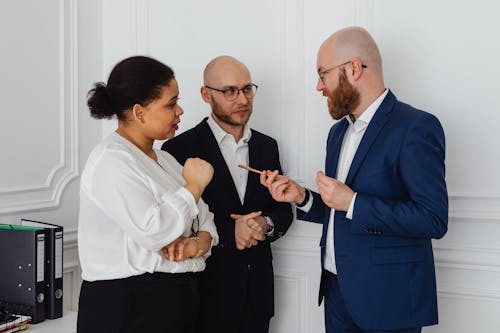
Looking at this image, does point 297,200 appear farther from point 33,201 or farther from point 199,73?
point 33,201

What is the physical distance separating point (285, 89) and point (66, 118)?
1184mm

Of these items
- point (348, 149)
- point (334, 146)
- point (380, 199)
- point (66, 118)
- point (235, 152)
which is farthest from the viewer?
point (66, 118)

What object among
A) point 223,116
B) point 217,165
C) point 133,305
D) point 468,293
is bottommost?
point 468,293

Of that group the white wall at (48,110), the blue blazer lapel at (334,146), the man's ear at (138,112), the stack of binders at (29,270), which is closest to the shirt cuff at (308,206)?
the blue blazer lapel at (334,146)

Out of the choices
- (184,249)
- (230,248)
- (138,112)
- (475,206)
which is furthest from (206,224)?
(475,206)

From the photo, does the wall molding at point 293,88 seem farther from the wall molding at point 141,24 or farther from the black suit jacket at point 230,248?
the wall molding at point 141,24

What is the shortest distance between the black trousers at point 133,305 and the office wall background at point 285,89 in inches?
39.5

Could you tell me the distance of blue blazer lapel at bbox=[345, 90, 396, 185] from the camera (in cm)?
181

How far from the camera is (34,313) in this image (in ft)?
6.97

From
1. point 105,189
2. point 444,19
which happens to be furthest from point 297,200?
point 444,19

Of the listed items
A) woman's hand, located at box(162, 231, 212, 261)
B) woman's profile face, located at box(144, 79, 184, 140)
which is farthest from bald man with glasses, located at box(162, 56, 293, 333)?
woman's profile face, located at box(144, 79, 184, 140)

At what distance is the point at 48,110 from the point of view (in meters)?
2.60

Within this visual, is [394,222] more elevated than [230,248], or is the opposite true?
[394,222]

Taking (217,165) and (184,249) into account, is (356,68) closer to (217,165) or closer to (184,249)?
(217,165)
